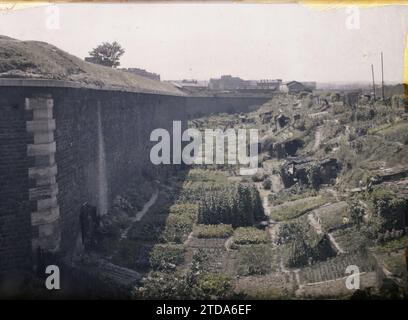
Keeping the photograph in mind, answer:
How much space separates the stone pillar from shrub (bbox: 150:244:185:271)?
227cm

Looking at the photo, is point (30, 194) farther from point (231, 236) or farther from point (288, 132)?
point (288, 132)

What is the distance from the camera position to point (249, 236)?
11734mm

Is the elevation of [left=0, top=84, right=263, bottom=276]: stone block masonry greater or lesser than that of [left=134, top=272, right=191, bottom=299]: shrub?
greater

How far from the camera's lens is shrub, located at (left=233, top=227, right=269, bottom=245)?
11410 millimetres

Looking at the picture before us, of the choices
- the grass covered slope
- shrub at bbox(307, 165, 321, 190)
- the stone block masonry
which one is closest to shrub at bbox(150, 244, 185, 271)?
the stone block masonry

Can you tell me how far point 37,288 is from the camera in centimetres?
794

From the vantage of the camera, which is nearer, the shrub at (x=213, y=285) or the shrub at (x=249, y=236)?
the shrub at (x=213, y=285)

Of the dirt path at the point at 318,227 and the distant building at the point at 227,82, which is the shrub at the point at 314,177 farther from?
the distant building at the point at 227,82

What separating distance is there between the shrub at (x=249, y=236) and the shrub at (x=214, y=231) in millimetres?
236

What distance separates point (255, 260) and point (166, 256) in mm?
2120

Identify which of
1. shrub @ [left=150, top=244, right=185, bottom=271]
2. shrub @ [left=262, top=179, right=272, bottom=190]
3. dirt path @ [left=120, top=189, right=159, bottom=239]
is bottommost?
shrub @ [left=150, top=244, right=185, bottom=271]

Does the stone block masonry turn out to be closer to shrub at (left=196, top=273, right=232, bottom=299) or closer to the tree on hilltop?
shrub at (left=196, top=273, right=232, bottom=299)

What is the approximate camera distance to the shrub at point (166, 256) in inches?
387

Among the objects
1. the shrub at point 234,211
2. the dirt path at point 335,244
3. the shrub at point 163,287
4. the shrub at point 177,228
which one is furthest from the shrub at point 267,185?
the shrub at point 163,287
